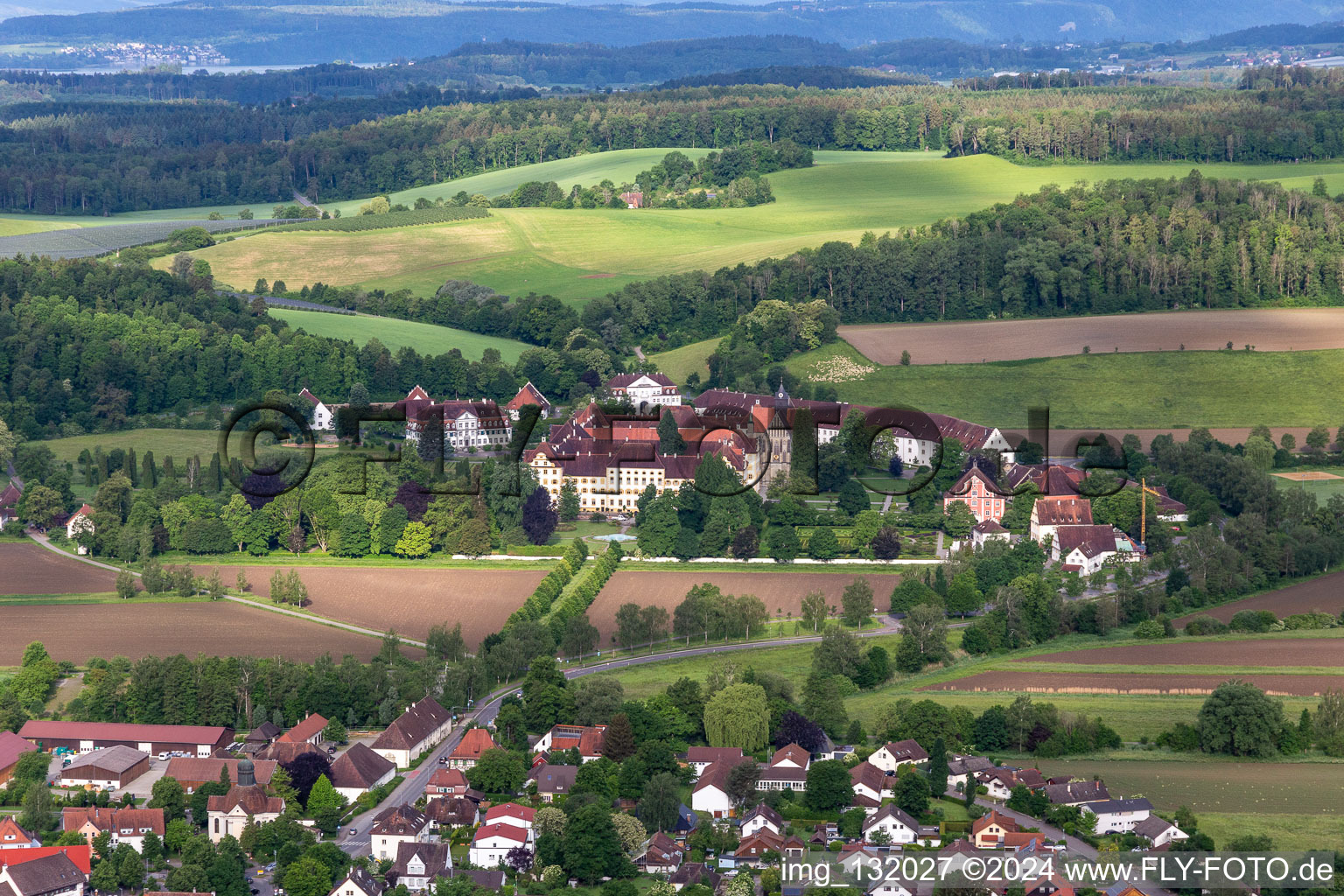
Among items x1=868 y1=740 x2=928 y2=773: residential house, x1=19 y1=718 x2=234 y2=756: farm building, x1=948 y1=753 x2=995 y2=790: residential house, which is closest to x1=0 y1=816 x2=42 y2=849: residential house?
x1=19 y1=718 x2=234 y2=756: farm building

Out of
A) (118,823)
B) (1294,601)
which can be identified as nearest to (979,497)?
(1294,601)

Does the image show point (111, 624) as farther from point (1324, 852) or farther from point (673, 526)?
point (1324, 852)

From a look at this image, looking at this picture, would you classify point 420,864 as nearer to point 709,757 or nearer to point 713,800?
point 713,800

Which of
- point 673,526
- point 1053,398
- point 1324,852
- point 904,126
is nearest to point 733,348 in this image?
point 1053,398

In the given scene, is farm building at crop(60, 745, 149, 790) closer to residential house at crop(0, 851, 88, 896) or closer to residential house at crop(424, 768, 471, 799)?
residential house at crop(0, 851, 88, 896)

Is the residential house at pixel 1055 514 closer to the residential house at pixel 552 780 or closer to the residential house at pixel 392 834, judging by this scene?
the residential house at pixel 552 780

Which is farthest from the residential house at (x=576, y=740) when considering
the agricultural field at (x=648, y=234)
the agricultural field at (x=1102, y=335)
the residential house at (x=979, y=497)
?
the agricultural field at (x=648, y=234)
